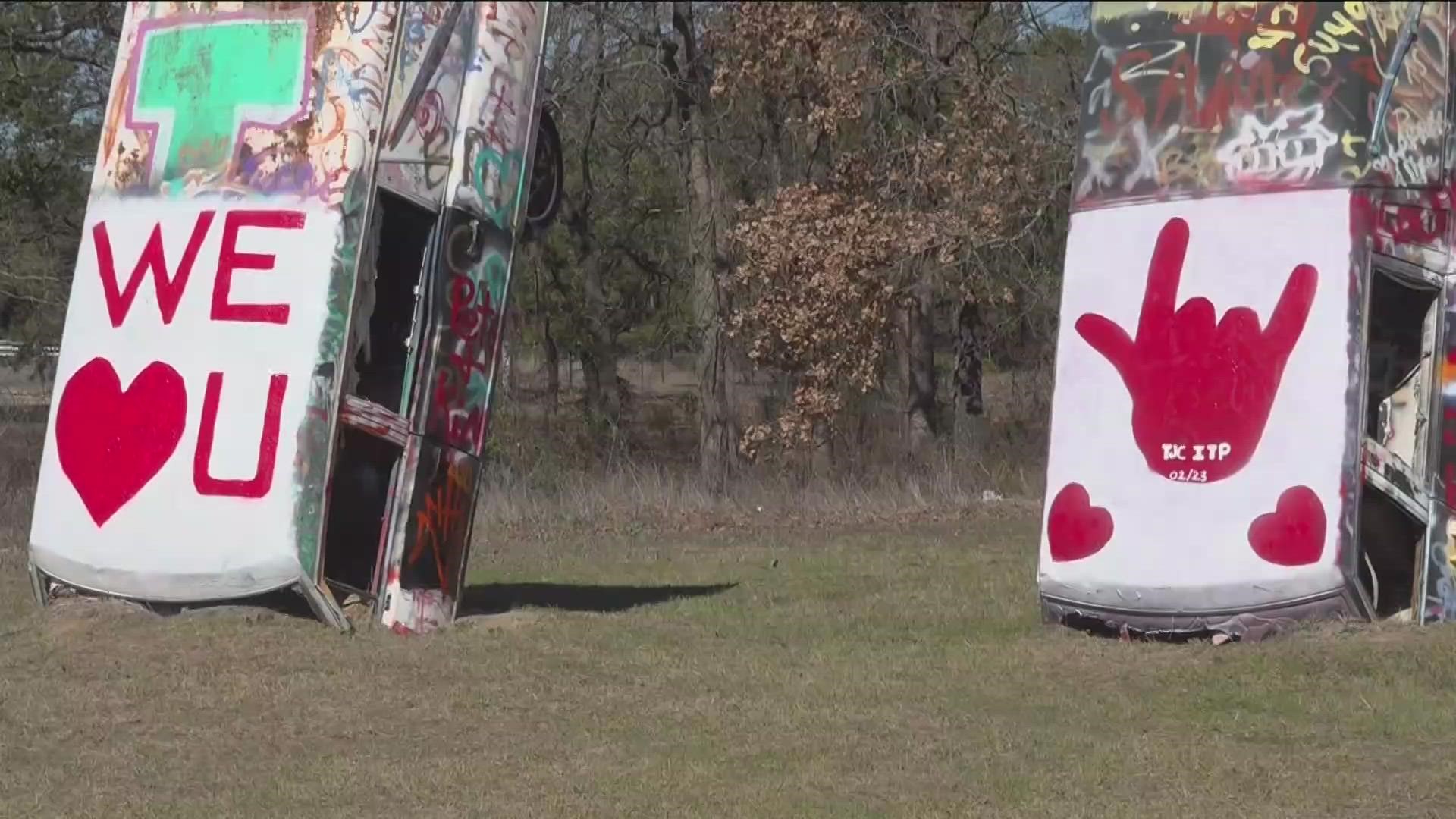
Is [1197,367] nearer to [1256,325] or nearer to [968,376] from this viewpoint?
[1256,325]

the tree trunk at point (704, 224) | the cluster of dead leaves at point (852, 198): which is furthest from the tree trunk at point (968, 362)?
the tree trunk at point (704, 224)

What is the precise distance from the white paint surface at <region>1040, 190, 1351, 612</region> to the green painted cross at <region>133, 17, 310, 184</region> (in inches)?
178

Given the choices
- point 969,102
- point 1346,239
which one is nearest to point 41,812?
point 1346,239

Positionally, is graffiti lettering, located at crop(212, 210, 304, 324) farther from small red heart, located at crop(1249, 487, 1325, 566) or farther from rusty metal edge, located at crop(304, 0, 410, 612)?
small red heart, located at crop(1249, 487, 1325, 566)

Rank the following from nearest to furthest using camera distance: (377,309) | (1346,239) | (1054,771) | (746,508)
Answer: (1054,771) → (1346,239) → (377,309) → (746,508)

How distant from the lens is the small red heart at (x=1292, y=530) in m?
9.76

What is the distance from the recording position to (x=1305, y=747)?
307 inches

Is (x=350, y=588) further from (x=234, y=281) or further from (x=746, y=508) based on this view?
(x=746, y=508)

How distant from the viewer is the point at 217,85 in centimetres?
1095

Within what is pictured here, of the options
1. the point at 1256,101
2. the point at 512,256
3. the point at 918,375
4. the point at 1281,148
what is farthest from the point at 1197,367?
the point at 918,375

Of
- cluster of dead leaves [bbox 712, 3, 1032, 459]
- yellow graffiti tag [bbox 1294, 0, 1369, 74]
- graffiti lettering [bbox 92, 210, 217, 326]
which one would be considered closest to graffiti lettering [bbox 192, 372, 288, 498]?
graffiti lettering [bbox 92, 210, 217, 326]

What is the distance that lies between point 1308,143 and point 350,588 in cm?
574

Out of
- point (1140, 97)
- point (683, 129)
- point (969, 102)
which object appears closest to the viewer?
point (1140, 97)

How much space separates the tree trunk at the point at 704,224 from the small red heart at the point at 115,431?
51.7ft
